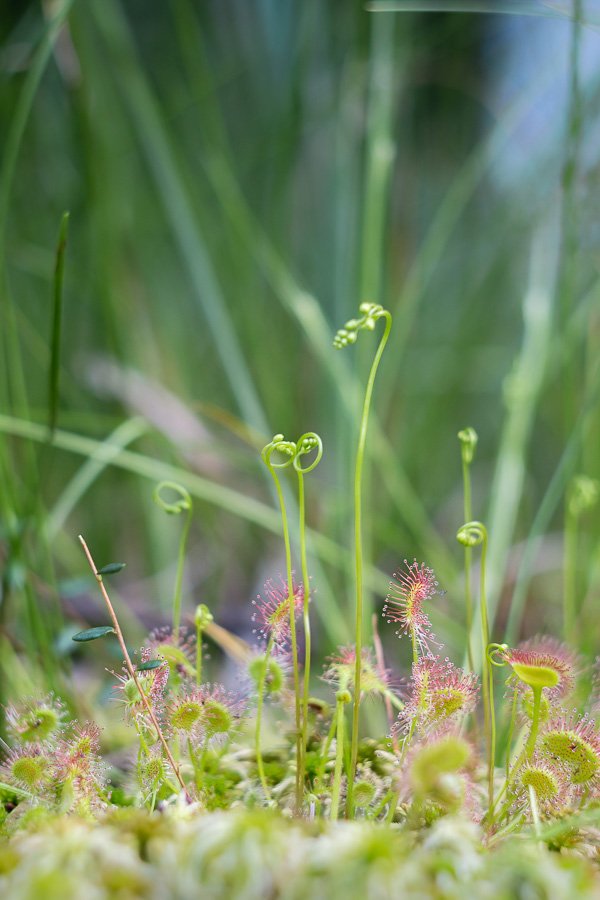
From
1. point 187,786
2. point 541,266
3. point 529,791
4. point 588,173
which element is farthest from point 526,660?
point 588,173

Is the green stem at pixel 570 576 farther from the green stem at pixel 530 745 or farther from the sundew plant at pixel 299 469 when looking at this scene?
the green stem at pixel 530 745

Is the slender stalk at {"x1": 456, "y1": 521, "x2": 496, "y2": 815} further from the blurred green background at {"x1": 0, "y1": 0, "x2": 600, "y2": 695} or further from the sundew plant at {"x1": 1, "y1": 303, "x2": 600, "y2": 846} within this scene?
the blurred green background at {"x1": 0, "y1": 0, "x2": 600, "y2": 695}

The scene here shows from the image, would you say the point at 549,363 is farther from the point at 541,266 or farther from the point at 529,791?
the point at 529,791

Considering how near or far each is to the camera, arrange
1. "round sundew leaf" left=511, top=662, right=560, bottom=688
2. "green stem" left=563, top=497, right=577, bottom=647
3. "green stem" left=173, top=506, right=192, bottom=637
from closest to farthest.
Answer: "round sundew leaf" left=511, top=662, right=560, bottom=688 → "green stem" left=173, top=506, right=192, bottom=637 → "green stem" left=563, top=497, right=577, bottom=647

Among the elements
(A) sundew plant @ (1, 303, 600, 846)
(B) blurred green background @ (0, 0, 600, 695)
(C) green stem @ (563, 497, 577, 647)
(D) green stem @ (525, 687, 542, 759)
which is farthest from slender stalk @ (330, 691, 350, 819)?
(C) green stem @ (563, 497, 577, 647)

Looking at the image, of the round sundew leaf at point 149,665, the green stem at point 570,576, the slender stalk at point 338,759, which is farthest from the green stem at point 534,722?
the green stem at point 570,576

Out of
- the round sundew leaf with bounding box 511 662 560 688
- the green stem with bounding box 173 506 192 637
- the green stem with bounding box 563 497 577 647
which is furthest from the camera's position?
the green stem with bounding box 563 497 577 647

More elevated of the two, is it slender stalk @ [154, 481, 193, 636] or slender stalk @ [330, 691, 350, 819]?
slender stalk @ [154, 481, 193, 636]

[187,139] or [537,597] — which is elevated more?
[187,139]
